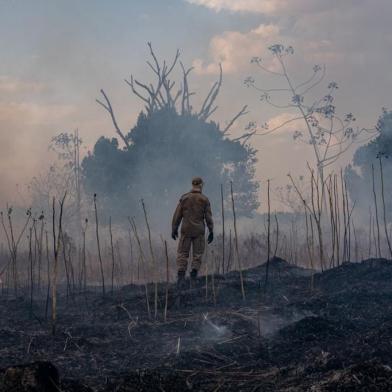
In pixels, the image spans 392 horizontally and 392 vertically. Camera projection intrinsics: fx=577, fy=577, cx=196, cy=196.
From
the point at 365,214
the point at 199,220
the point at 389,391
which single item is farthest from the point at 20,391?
the point at 365,214

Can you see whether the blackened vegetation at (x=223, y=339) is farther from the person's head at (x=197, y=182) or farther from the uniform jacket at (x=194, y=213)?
the person's head at (x=197, y=182)

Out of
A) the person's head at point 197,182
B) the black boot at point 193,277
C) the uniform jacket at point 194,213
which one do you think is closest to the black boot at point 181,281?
the black boot at point 193,277

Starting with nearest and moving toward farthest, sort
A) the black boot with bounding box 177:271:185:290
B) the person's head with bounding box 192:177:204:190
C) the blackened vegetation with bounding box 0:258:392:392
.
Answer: the blackened vegetation with bounding box 0:258:392:392
the black boot with bounding box 177:271:185:290
the person's head with bounding box 192:177:204:190

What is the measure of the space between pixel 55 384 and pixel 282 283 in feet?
18.5

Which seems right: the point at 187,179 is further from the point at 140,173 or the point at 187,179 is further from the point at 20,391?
the point at 20,391

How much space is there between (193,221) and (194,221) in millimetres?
15

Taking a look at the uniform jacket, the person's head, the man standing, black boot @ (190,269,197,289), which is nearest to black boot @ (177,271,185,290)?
the man standing

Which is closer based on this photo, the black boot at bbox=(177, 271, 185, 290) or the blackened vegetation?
the blackened vegetation

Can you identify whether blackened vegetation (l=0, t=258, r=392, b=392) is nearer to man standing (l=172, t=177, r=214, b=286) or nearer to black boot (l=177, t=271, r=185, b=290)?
black boot (l=177, t=271, r=185, b=290)

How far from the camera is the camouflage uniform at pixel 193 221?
8.75m

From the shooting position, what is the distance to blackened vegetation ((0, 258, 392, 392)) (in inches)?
158

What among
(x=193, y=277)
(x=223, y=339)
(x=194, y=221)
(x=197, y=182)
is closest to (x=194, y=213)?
(x=194, y=221)

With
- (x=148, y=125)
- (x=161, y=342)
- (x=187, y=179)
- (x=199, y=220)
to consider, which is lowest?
(x=161, y=342)

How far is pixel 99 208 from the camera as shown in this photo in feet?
73.8
